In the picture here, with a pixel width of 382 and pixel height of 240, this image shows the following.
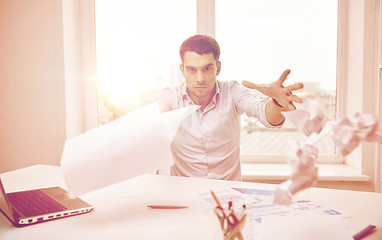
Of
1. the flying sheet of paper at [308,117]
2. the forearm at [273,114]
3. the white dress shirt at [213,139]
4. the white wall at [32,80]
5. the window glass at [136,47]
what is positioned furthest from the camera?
the window glass at [136,47]

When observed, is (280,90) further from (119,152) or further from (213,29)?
(213,29)

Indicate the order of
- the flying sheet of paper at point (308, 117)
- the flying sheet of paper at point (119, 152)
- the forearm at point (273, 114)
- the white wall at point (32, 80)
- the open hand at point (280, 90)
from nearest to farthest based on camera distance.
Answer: the flying sheet of paper at point (308, 117) < the flying sheet of paper at point (119, 152) < the open hand at point (280, 90) < the forearm at point (273, 114) < the white wall at point (32, 80)

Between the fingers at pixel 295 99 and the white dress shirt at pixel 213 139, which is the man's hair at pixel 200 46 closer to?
Result: the white dress shirt at pixel 213 139

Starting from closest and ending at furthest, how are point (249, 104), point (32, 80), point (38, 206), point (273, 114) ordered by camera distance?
point (38, 206) < point (273, 114) < point (249, 104) < point (32, 80)

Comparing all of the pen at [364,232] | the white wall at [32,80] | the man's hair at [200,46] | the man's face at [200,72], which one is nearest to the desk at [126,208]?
the pen at [364,232]

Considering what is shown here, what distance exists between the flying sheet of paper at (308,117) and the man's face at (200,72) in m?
1.18

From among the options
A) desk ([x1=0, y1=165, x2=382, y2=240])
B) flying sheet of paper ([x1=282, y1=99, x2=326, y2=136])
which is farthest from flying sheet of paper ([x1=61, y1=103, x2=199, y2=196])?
flying sheet of paper ([x1=282, y1=99, x2=326, y2=136])

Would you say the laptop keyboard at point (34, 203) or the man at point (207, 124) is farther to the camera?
the man at point (207, 124)

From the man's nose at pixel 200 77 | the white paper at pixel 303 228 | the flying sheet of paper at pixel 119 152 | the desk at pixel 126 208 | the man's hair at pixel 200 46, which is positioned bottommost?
the desk at pixel 126 208

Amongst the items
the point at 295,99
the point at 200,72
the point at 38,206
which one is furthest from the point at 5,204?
the point at 200,72

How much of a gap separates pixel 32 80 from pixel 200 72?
4.43ft

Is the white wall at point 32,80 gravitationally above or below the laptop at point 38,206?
above

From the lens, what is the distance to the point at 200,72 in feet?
5.75

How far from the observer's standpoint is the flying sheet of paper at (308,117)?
1.84 feet
